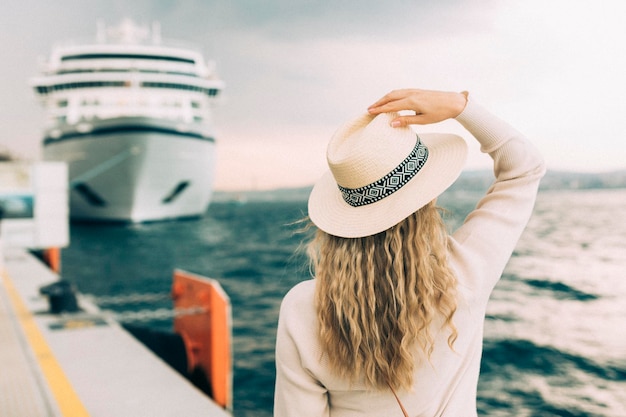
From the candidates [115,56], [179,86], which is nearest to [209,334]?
[179,86]

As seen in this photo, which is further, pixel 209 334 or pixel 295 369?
pixel 209 334

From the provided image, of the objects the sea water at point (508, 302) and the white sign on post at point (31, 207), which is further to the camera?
the white sign on post at point (31, 207)

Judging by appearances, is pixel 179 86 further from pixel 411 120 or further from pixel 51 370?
pixel 411 120

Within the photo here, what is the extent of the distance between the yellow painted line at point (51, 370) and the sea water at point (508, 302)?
1850mm

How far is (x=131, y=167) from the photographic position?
1171 inches

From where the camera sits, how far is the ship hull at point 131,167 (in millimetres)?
29484

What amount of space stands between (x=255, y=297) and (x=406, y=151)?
12.9 m

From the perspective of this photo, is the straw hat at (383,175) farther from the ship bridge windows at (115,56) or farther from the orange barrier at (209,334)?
the ship bridge windows at (115,56)

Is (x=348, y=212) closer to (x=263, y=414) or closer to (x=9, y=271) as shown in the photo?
(x=263, y=414)

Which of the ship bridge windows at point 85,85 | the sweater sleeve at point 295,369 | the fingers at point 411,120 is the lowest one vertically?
the sweater sleeve at point 295,369

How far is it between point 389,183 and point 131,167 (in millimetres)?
30325

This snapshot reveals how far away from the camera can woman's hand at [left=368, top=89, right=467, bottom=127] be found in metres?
1.21

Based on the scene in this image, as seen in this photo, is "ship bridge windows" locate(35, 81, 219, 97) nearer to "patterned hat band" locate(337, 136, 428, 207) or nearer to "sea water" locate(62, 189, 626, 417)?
"sea water" locate(62, 189, 626, 417)

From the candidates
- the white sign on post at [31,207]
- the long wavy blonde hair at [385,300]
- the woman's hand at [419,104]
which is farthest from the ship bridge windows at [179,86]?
the long wavy blonde hair at [385,300]
